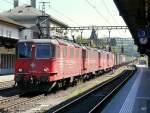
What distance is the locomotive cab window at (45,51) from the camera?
73.7 ft

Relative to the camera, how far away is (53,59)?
22.4 metres

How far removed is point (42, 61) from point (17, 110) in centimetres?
604

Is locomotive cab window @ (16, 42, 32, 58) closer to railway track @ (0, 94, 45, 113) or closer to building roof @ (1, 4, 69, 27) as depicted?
railway track @ (0, 94, 45, 113)

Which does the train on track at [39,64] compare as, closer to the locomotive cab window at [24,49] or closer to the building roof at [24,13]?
the locomotive cab window at [24,49]

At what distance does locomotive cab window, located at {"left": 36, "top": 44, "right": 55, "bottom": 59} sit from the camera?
2247 centimetres

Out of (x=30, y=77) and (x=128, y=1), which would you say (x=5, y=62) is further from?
(x=128, y=1)

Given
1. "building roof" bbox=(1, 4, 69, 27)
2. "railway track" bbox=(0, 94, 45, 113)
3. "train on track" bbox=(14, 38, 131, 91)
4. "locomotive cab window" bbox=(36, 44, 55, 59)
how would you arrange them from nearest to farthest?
"railway track" bbox=(0, 94, 45, 113) → "train on track" bbox=(14, 38, 131, 91) → "locomotive cab window" bbox=(36, 44, 55, 59) → "building roof" bbox=(1, 4, 69, 27)

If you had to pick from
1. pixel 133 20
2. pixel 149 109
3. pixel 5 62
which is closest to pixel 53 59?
pixel 149 109

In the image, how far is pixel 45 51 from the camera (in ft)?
74.1

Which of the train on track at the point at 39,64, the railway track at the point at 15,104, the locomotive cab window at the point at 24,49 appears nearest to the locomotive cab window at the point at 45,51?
the train on track at the point at 39,64

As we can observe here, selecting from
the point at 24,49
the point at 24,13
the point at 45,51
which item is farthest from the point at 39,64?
the point at 24,13

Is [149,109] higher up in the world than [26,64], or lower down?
lower down

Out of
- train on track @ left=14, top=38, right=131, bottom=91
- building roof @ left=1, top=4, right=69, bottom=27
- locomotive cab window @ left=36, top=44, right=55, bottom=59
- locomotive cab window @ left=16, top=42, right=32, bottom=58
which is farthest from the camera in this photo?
building roof @ left=1, top=4, right=69, bottom=27

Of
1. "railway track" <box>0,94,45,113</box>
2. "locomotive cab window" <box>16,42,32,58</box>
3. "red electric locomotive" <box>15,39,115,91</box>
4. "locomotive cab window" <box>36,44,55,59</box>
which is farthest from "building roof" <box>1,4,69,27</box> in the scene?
"railway track" <box>0,94,45,113</box>
